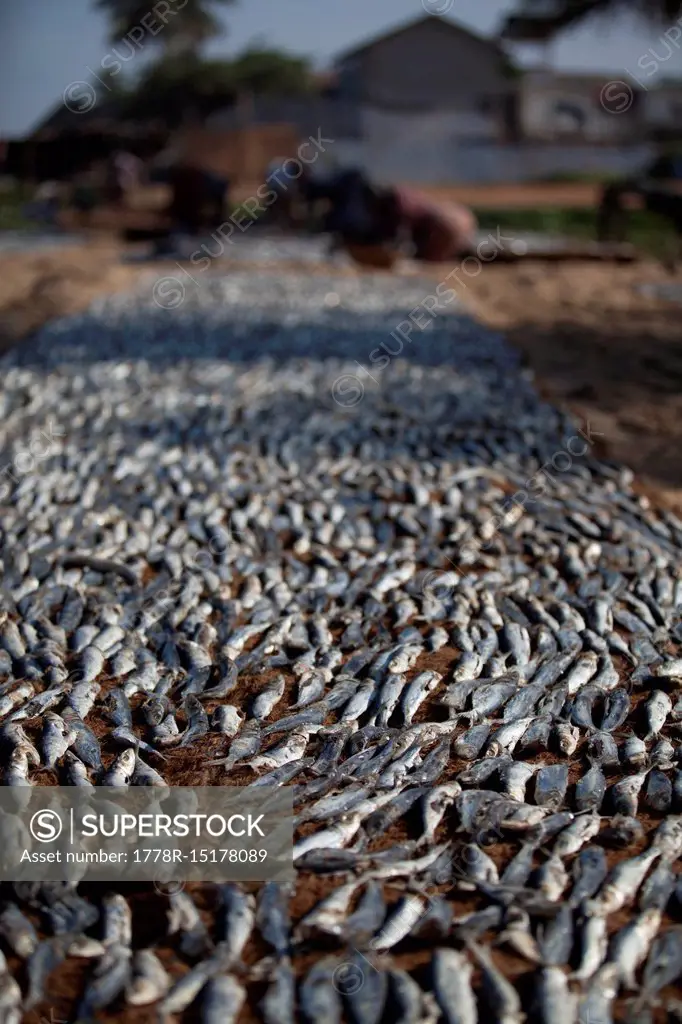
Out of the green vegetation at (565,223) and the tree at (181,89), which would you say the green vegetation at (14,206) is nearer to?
the green vegetation at (565,223)

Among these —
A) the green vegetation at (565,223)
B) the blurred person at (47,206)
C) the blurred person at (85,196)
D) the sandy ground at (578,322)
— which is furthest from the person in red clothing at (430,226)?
the blurred person at (47,206)

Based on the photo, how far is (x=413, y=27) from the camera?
44875 mm

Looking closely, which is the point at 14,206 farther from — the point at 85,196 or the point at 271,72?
the point at 271,72

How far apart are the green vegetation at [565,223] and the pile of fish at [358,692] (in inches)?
686

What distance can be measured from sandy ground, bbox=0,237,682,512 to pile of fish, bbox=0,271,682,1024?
479 mm

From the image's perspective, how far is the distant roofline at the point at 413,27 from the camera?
43688 millimetres

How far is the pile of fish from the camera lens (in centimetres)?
258

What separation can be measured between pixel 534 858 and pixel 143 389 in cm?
617

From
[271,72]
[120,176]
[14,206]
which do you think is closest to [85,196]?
[120,176]

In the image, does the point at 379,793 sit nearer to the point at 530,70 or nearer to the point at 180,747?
the point at 180,747

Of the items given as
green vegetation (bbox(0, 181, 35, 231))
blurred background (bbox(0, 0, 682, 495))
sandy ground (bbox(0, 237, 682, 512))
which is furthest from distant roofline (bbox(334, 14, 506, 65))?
sandy ground (bbox(0, 237, 682, 512))

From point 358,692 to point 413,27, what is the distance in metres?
46.0

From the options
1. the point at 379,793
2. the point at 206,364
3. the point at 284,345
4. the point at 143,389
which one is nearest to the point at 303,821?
the point at 379,793

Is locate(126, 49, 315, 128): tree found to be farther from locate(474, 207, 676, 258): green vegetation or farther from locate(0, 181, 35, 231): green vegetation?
locate(474, 207, 676, 258): green vegetation
